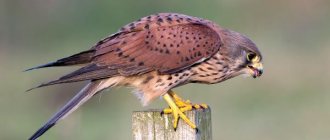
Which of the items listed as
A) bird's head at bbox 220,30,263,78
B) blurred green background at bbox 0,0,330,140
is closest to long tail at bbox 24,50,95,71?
bird's head at bbox 220,30,263,78

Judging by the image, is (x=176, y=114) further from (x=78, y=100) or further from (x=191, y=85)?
(x=191, y=85)

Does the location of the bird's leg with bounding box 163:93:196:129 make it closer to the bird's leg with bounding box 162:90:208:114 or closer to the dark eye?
the bird's leg with bounding box 162:90:208:114

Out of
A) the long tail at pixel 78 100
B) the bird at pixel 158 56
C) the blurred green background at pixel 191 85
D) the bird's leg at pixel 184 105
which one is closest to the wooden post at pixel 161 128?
the bird's leg at pixel 184 105

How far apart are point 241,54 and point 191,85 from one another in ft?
17.3

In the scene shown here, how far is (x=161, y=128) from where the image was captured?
6180mm

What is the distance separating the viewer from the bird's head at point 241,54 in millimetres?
8148

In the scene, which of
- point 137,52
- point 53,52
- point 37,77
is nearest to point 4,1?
point 53,52

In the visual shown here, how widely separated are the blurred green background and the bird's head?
105 inches

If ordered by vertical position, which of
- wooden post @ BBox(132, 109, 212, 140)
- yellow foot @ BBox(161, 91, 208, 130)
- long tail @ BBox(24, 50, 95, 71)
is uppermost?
long tail @ BBox(24, 50, 95, 71)

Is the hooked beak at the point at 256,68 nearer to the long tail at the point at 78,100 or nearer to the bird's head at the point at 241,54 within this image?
the bird's head at the point at 241,54

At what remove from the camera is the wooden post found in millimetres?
6129

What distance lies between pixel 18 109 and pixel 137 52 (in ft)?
18.0

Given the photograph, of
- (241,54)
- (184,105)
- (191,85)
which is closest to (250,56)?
(241,54)

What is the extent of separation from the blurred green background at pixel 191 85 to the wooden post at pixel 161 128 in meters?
4.17
